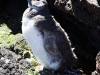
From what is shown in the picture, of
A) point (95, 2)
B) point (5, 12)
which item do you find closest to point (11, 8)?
point (5, 12)

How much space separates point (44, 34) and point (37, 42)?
0.12 meters

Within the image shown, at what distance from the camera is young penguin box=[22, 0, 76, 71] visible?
3.19 meters

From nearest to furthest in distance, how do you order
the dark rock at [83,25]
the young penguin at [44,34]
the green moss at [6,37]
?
1. the young penguin at [44,34]
2. the dark rock at [83,25]
3. the green moss at [6,37]

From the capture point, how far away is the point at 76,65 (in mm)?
3570

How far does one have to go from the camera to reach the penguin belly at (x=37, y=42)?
3.20 metres

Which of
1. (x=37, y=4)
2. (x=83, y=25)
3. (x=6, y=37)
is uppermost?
(x=37, y=4)

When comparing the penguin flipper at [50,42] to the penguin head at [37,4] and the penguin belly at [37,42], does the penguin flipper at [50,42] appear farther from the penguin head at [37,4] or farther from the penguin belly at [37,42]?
the penguin head at [37,4]

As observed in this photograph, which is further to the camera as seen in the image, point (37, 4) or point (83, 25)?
point (83, 25)

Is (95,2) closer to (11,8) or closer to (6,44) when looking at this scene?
(6,44)

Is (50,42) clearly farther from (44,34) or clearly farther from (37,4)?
(37,4)

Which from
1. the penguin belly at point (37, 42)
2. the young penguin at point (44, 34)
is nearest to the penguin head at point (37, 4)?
the young penguin at point (44, 34)

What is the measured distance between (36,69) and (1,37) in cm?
98

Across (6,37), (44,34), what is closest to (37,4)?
(44,34)

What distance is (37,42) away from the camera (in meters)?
3.26
